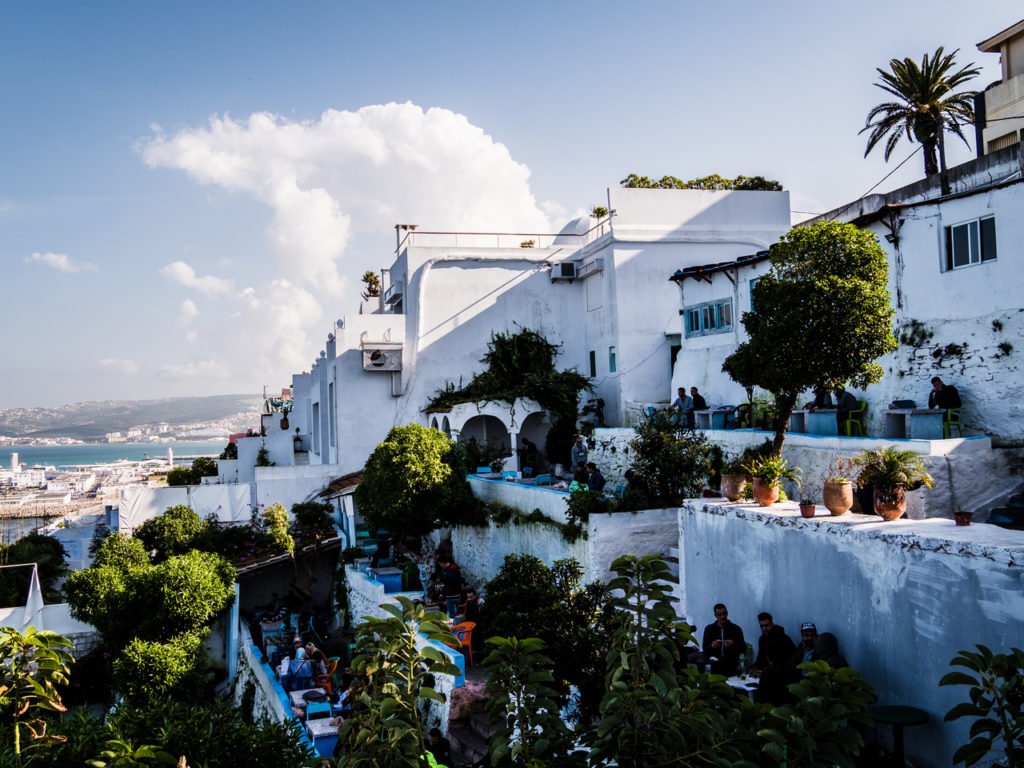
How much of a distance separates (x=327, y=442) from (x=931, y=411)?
25.0 meters

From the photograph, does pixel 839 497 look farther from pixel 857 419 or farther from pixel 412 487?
pixel 412 487

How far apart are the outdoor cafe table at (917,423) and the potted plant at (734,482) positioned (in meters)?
2.66

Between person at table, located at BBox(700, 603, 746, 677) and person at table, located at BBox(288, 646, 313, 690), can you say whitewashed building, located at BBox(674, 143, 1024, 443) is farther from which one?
person at table, located at BBox(288, 646, 313, 690)

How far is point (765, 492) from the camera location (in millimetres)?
11258

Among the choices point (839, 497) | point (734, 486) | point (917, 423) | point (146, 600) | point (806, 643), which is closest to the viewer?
point (806, 643)

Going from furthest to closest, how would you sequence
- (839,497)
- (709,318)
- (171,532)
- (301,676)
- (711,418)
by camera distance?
(171,532), (709,318), (711,418), (301,676), (839,497)

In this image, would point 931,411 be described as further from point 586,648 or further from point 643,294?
point 643,294

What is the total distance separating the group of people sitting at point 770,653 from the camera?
820 centimetres

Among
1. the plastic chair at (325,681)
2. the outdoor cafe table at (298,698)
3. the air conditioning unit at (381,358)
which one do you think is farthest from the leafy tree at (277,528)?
the outdoor cafe table at (298,698)

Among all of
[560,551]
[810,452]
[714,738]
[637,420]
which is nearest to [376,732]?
[714,738]

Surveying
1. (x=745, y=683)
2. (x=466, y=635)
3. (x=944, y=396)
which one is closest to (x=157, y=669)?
(x=466, y=635)

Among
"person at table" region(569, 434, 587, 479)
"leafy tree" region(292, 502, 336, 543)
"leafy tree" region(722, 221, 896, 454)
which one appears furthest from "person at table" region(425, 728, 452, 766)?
"leafy tree" region(292, 502, 336, 543)

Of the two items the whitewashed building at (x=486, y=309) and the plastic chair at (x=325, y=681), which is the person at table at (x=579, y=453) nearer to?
the whitewashed building at (x=486, y=309)

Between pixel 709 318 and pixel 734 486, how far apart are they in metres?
8.82
